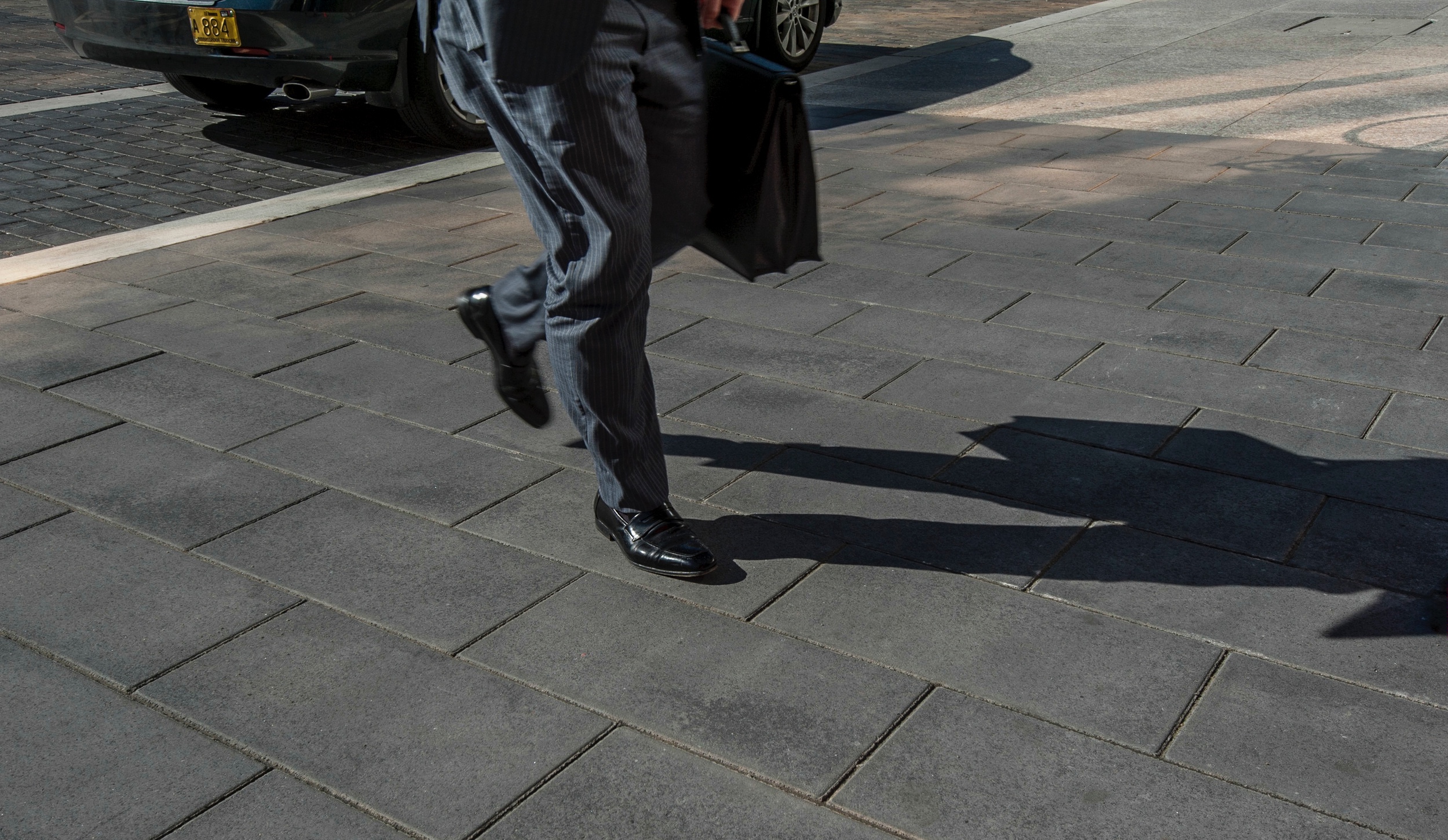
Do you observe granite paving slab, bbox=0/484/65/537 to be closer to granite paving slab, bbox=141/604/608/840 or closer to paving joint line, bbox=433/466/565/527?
granite paving slab, bbox=141/604/608/840

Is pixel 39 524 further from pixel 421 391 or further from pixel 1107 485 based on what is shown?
pixel 1107 485

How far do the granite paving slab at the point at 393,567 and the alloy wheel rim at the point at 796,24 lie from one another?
23.2ft

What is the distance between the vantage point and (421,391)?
13.0ft

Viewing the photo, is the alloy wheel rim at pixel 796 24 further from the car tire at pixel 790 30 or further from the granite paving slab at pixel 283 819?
the granite paving slab at pixel 283 819

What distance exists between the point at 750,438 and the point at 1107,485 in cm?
93

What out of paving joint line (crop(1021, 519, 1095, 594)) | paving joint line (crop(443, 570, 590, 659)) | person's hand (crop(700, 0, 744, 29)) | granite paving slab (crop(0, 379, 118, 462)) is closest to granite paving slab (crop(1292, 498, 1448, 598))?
paving joint line (crop(1021, 519, 1095, 594))

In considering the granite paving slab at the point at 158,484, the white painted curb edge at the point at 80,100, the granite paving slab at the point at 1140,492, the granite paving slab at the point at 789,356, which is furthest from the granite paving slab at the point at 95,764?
the white painted curb edge at the point at 80,100

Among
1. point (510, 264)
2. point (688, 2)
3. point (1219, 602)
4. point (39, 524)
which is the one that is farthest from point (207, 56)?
point (1219, 602)

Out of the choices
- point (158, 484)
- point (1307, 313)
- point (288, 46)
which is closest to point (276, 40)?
point (288, 46)

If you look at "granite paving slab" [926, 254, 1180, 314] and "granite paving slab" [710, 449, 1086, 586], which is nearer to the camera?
"granite paving slab" [710, 449, 1086, 586]

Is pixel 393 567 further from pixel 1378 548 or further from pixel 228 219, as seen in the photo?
pixel 228 219

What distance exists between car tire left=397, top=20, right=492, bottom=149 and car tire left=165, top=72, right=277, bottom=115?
1.56 meters

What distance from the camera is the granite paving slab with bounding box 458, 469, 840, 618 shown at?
9.44ft

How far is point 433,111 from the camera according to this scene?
7.09m
